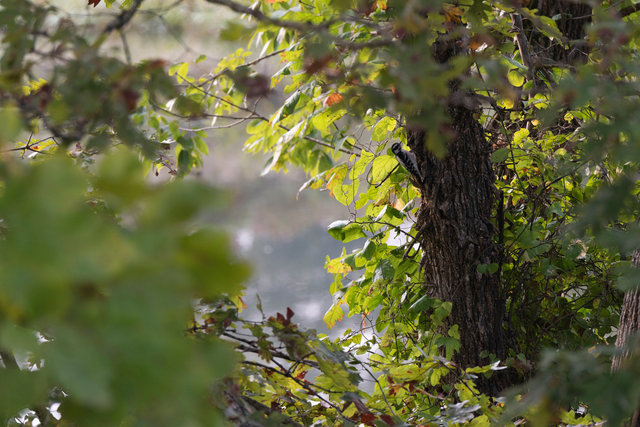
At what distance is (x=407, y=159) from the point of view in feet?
5.62

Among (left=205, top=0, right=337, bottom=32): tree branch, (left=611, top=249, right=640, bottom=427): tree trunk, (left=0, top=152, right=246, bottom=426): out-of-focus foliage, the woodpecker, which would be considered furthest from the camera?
the woodpecker

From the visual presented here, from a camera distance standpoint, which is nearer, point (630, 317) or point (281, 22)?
point (281, 22)

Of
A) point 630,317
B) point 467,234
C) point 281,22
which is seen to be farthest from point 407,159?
point 281,22

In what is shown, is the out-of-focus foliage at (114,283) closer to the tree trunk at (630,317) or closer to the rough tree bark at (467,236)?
the tree trunk at (630,317)

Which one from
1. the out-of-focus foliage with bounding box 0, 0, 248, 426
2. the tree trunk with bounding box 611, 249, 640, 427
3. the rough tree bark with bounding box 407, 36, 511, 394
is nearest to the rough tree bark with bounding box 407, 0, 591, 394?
the rough tree bark with bounding box 407, 36, 511, 394

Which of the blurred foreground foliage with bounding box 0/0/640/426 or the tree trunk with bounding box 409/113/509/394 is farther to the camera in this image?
the tree trunk with bounding box 409/113/509/394

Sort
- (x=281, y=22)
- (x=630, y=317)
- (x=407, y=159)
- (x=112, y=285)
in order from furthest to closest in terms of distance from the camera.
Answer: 1. (x=407, y=159)
2. (x=630, y=317)
3. (x=281, y=22)
4. (x=112, y=285)

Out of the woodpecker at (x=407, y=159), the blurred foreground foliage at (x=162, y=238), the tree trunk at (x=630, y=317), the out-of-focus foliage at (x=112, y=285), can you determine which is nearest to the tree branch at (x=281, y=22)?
the blurred foreground foliage at (x=162, y=238)

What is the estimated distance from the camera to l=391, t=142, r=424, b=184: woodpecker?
5.59 feet

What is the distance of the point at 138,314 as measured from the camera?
0.36 meters

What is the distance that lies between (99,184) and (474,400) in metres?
1.01

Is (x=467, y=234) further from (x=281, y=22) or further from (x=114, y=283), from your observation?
(x=114, y=283)

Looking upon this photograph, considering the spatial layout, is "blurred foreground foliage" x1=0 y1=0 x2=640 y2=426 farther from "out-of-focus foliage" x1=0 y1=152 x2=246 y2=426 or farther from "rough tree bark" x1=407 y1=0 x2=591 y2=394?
"rough tree bark" x1=407 y1=0 x2=591 y2=394

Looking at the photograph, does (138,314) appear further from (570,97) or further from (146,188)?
(570,97)
